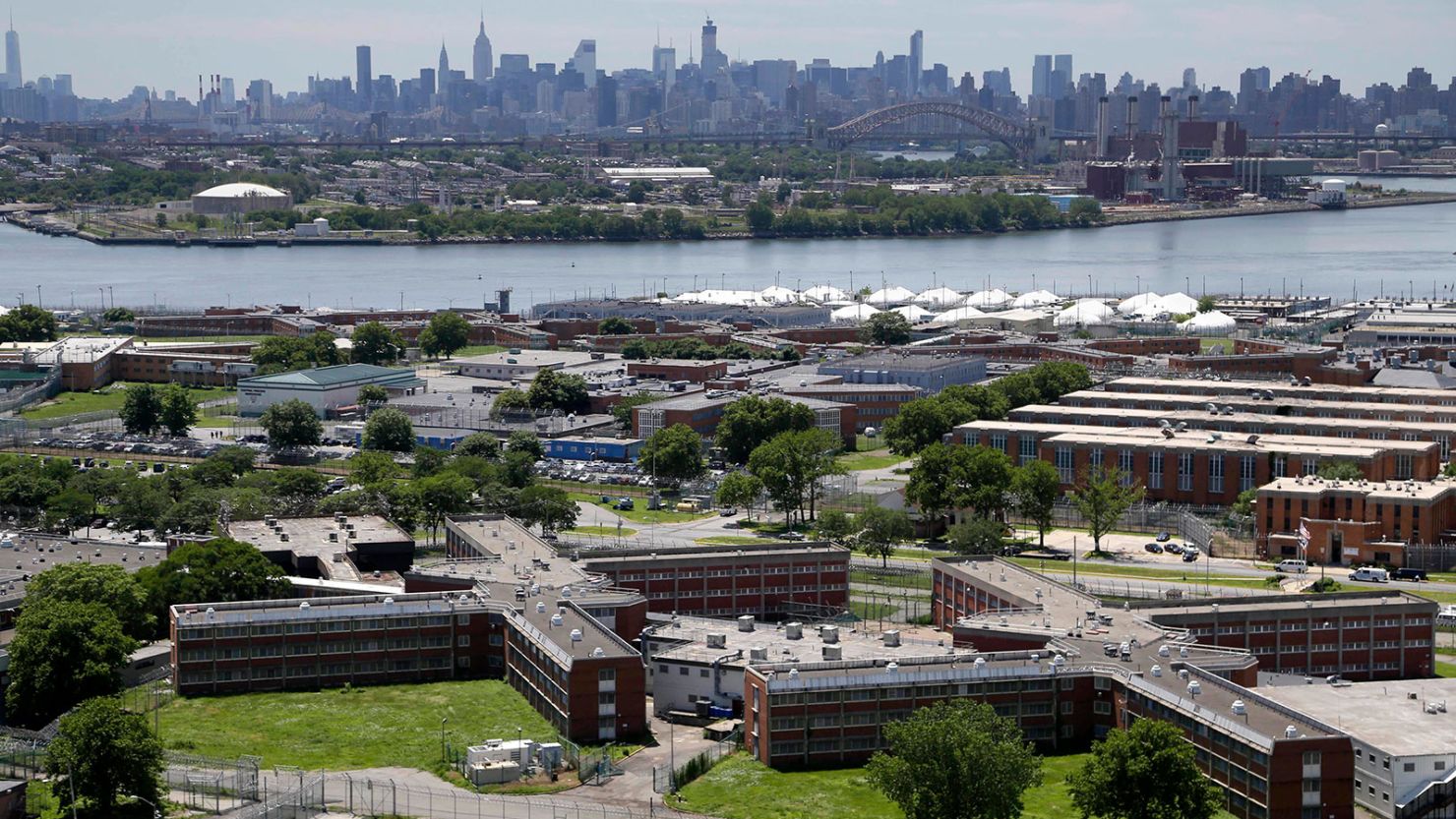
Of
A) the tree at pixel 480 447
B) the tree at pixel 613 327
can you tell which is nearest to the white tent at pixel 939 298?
the tree at pixel 613 327

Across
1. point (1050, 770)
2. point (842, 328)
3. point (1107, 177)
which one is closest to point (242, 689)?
point (1050, 770)

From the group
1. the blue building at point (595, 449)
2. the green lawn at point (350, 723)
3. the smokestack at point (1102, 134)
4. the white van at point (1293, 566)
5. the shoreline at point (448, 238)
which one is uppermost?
the smokestack at point (1102, 134)

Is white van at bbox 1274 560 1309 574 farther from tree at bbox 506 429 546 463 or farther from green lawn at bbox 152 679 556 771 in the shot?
tree at bbox 506 429 546 463

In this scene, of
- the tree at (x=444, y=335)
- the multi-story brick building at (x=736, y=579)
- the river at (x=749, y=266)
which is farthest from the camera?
the river at (x=749, y=266)

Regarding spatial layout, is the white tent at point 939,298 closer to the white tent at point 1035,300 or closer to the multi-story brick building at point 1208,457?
the white tent at point 1035,300

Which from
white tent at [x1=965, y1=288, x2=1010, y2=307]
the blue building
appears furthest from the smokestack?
the blue building

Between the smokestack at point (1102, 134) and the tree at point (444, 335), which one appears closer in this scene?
the tree at point (444, 335)

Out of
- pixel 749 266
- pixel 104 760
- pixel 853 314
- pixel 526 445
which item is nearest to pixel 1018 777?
pixel 104 760
